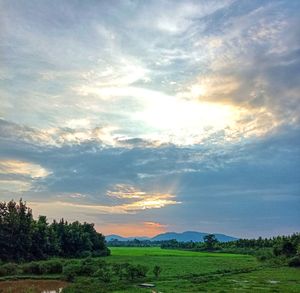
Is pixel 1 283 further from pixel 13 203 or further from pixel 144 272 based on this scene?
pixel 13 203

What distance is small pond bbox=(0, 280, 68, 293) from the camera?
42.6 m

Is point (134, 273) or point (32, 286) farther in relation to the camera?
point (134, 273)

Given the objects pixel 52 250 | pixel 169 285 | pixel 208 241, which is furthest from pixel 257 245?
pixel 169 285

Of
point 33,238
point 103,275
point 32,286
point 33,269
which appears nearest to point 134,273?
point 103,275

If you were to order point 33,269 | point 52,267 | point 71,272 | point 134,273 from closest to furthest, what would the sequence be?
point 134,273 → point 71,272 → point 33,269 → point 52,267

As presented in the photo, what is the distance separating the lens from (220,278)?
55031 mm

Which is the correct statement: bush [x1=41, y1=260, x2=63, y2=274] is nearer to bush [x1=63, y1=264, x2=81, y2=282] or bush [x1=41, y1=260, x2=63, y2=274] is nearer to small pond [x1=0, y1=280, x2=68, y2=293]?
bush [x1=63, y1=264, x2=81, y2=282]

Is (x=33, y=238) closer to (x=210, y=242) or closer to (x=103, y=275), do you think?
(x=103, y=275)

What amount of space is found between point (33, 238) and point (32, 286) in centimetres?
3302

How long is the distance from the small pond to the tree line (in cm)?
2138

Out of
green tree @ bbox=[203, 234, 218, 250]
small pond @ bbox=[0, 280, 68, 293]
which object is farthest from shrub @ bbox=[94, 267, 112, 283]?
green tree @ bbox=[203, 234, 218, 250]

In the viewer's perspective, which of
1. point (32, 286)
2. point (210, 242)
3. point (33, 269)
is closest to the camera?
point (32, 286)

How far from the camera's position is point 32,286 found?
46188mm

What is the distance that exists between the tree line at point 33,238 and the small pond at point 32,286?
2138 centimetres
